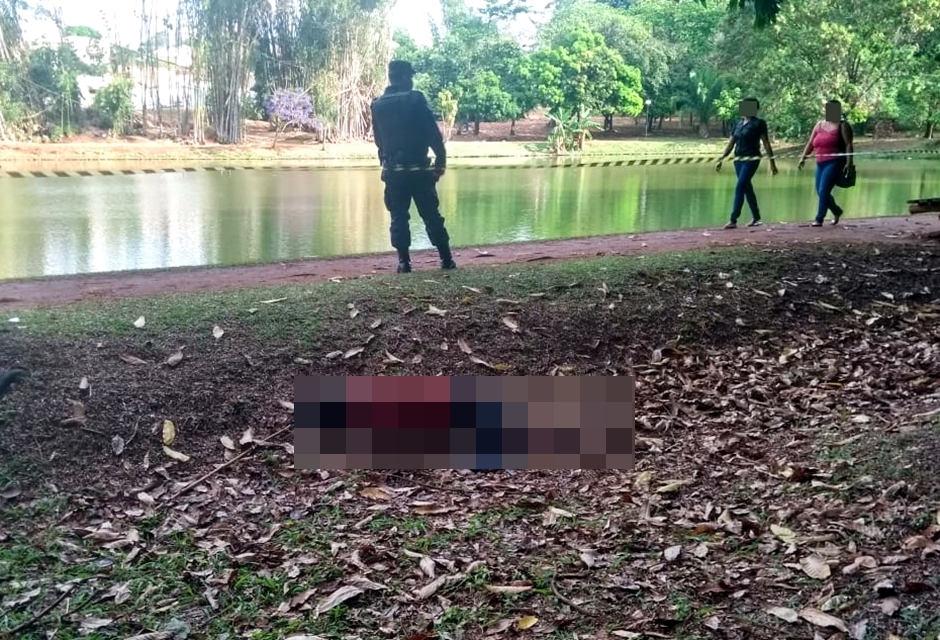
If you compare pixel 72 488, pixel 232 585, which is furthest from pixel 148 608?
pixel 72 488

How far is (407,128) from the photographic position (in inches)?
317

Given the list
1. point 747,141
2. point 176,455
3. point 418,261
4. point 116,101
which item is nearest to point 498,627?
point 176,455

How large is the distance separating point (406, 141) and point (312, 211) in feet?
33.6

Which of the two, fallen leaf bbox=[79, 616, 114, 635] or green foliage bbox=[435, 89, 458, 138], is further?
green foliage bbox=[435, 89, 458, 138]

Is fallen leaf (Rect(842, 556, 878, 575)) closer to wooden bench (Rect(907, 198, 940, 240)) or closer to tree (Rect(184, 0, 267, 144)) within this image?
wooden bench (Rect(907, 198, 940, 240))

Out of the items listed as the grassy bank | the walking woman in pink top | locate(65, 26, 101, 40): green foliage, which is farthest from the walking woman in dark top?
locate(65, 26, 101, 40): green foliage

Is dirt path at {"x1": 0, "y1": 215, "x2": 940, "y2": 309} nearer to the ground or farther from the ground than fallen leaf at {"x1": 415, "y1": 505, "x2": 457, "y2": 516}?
farther from the ground

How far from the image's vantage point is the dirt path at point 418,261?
8625 mm

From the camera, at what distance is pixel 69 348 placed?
17.4 feet

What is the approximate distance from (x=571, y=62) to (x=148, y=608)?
4498cm

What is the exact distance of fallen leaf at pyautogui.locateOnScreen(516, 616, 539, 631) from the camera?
3.22 metres

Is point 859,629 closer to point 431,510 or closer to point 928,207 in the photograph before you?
point 431,510

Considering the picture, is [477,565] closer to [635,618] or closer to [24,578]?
[635,618]

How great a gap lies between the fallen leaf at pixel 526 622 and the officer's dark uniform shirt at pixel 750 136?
9.64m
